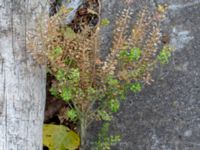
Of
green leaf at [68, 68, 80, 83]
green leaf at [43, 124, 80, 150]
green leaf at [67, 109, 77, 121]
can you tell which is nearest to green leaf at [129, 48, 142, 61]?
green leaf at [68, 68, 80, 83]

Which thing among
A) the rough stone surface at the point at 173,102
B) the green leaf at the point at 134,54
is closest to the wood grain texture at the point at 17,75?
the green leaf at the point at 134,54

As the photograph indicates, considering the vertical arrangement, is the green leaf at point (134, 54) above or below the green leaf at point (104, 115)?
above

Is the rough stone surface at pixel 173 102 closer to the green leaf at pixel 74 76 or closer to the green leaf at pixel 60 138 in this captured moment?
the green leaf at pixel 60 138

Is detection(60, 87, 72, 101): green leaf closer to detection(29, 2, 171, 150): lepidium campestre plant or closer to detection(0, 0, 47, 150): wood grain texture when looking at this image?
detection(29, 2, 171, 150): lepidium campestre plant

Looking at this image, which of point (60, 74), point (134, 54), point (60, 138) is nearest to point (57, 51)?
point (60, 74)

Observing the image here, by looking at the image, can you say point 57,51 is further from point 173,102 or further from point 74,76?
point 173,102

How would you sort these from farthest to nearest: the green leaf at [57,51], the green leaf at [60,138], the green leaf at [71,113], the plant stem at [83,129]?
the green leaf at [60,138] < the plant stem at [83,129] < the green leaf at [71,113] < the green leaf at [57,51]

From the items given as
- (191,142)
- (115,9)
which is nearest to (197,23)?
(115,9)

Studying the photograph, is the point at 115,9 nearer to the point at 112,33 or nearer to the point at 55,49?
the point at 112,33
